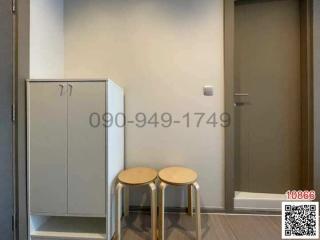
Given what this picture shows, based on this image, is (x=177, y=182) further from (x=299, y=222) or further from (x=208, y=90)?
(x=299, y=222)

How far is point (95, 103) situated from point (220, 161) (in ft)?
4.59

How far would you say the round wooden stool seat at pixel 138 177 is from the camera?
170cm

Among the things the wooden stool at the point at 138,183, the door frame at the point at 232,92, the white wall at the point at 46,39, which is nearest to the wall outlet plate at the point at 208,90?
the door frame at the point at 232,92

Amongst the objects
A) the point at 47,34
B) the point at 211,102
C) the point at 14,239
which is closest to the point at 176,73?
the point at 211,102

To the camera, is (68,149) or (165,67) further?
(165,67)

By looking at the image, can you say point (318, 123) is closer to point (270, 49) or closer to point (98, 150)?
point (270, 49)

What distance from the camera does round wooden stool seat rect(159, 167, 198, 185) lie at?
5.57 feet

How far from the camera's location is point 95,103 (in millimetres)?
1604

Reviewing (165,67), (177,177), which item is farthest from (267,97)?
(177,177)

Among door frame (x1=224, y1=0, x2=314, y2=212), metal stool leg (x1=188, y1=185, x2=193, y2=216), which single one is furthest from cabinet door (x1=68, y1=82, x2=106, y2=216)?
door frame (x1=224, y1=0, x2=314, y2=212)

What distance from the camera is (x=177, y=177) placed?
1.78 meters

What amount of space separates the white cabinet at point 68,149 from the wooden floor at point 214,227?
1.21 ft

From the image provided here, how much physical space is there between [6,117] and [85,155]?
25.1 inches

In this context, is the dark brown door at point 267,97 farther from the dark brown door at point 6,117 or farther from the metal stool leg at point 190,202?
the dark brown door at point 6,117
